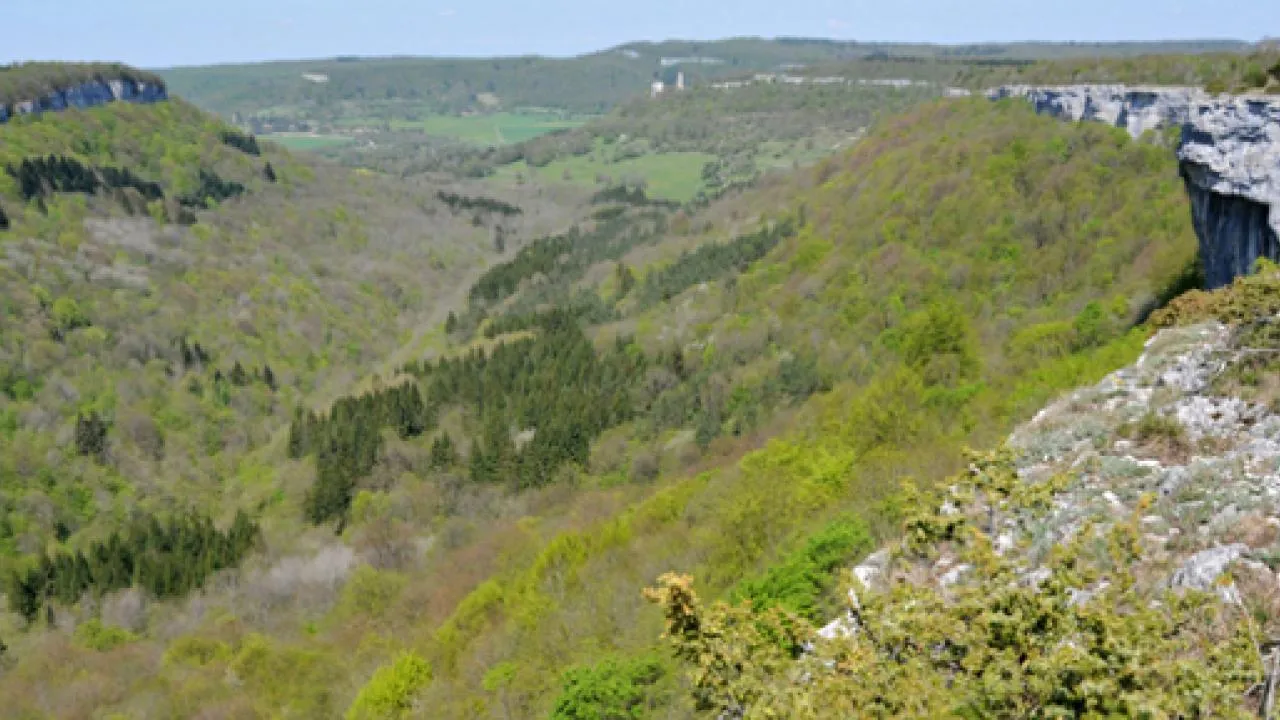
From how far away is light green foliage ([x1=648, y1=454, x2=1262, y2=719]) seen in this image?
9.37 meters

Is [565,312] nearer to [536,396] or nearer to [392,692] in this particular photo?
[536,396]

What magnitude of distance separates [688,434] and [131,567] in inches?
2218

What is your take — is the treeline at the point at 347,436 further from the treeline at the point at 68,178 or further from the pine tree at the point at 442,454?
the treeline at the point at 68,178

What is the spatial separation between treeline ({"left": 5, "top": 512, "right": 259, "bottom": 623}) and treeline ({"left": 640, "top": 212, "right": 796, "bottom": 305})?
225 ft

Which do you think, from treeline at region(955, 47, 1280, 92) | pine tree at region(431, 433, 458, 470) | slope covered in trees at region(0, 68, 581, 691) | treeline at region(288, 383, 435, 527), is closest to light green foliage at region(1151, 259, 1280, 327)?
treeline at region(955, 47, 1280, 92)

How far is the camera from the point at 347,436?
325ft

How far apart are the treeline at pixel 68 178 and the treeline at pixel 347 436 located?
221 feet

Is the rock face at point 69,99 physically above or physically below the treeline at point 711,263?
above

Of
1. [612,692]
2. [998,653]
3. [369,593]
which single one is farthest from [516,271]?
[998,653]

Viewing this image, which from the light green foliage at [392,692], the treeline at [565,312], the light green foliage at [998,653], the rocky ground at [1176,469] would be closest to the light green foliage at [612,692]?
the rocky ground at [1176,469]

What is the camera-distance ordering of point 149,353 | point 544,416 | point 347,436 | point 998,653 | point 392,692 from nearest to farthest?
point 998,653, point 392,692, point 544,416, point 347,436, point 149,353

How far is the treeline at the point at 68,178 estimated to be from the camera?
137375mm

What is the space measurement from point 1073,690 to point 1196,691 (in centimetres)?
118

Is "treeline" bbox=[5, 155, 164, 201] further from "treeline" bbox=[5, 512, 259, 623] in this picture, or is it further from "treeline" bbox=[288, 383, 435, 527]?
"treeline" bbox=[5, 512, 259, 623]
